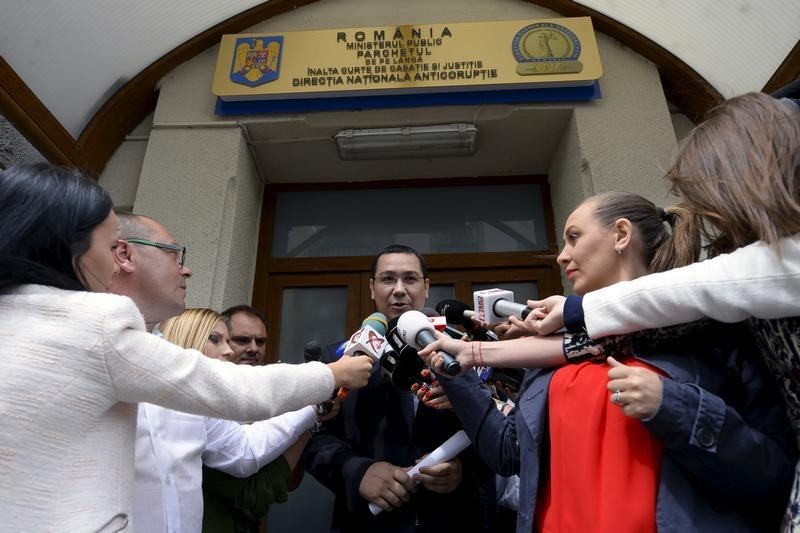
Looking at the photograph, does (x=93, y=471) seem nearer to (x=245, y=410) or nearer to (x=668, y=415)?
(x=245, y=410)

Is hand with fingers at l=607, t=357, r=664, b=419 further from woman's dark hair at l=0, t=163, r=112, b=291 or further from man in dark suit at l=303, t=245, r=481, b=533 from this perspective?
woman's dark hair at l=0, t=163, r=112, b=291

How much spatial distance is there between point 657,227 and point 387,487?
1159 millimetres

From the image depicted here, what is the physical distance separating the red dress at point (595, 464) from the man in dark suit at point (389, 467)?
0.62 meters

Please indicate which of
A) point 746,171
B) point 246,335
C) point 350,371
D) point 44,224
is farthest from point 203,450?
point 746,171

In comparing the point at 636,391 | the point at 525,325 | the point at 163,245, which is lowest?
the point at 636,391

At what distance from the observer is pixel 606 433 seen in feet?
4.15

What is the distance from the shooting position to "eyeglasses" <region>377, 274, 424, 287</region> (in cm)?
262

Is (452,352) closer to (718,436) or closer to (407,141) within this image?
(718,436)

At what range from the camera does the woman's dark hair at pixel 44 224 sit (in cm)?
120

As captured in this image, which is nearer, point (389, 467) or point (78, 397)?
point (78, 397)

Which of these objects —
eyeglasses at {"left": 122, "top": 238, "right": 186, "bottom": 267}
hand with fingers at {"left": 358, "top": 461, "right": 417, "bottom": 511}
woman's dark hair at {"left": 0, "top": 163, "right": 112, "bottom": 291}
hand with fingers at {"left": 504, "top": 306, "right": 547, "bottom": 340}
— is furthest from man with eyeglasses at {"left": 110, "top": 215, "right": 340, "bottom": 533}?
hand with fingers at {"left": 504, "top": 306, "right": 547, "bottom": 340}

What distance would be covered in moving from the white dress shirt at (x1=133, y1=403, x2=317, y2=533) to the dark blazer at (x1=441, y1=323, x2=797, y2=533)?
961 millimetres

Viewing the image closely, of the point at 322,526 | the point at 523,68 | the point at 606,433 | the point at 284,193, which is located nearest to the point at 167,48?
the point at 284,193

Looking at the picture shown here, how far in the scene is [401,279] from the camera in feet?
8.59
